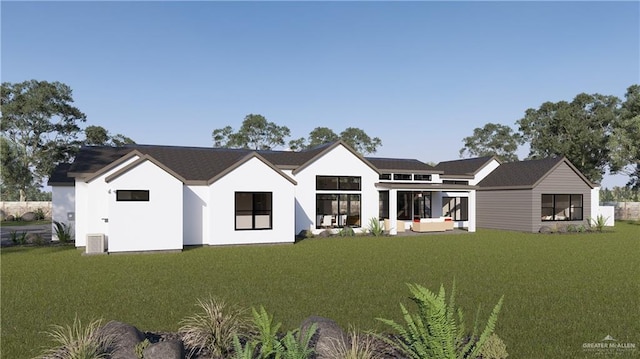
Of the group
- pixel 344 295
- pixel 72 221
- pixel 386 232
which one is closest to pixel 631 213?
pixel 386 232

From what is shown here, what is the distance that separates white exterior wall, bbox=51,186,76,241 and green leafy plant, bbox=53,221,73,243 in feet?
0.37

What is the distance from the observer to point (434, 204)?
3117cm

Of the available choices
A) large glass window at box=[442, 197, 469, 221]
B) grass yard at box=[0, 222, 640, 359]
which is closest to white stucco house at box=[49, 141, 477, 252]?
Answer: grass yard at box=[0, 222, 640, 359]

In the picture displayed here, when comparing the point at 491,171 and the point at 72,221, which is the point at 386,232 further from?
the point at 72,221

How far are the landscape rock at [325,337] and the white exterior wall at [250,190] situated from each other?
49.9ft

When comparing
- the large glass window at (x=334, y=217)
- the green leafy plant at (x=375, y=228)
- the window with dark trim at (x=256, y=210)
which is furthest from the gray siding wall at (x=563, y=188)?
the window with dark trim at (x=256, y=210)

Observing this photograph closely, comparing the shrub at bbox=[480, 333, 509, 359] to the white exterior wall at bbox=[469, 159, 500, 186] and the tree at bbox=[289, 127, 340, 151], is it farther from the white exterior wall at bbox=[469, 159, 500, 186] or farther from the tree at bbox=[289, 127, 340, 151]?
the tree at bbox=[289, 127, 340, 151]

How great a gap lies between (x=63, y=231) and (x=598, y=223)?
33.4 metres

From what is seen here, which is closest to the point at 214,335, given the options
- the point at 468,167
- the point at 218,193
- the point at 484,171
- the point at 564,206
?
the point at 218,193

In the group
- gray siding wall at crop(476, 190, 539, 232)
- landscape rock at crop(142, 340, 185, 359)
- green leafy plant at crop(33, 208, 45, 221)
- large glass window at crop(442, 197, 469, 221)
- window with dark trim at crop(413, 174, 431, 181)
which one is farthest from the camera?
green leafy plant at crop(33, 208, 45, 221)

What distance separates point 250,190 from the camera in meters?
21.4

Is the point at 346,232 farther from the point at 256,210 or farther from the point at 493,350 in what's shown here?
the point at 493,350

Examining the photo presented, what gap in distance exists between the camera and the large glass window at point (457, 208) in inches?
1325

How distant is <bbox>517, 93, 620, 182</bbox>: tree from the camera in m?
47.1
